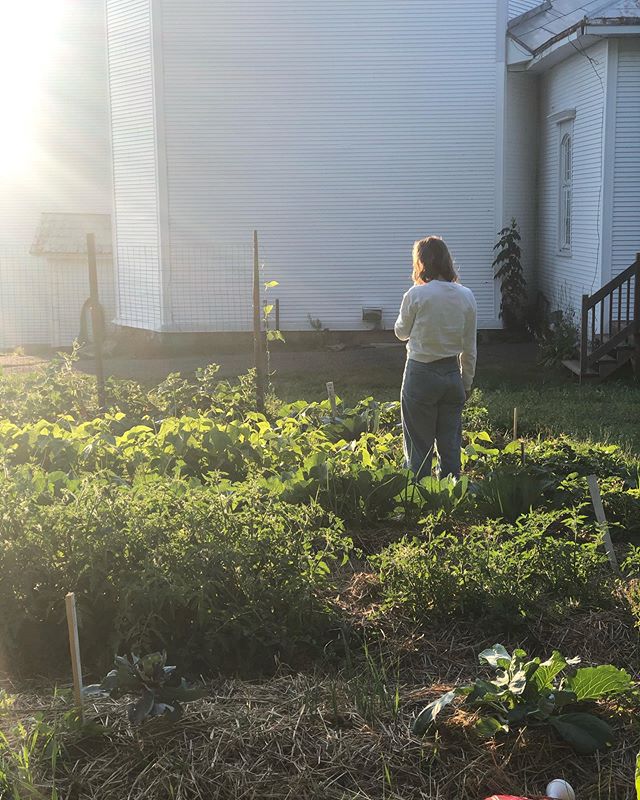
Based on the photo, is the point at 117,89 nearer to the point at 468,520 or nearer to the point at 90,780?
the point at 468,520

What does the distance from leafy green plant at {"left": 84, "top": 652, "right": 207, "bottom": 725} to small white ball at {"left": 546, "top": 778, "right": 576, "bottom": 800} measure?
3.61 feet

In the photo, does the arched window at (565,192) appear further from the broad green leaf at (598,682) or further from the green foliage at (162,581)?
the broad green leaf at (598,682)

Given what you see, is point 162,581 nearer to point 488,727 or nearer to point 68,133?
point 488,727

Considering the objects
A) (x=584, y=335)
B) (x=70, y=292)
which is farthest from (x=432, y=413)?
(x=70, y=292)

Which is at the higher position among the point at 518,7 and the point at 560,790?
the point at 518,7

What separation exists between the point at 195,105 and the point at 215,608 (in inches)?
562

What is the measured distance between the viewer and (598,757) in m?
3.10

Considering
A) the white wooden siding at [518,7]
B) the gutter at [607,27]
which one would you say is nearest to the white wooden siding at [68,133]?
the white wooden siding at [518,7]

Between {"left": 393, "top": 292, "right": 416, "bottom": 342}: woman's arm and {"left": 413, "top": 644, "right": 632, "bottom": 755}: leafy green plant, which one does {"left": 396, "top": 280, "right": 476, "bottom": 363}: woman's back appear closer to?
{"left": 393, "top": 292, "right": 416, "bottom": 342}: woman's arm

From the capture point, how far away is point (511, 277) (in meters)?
16.9

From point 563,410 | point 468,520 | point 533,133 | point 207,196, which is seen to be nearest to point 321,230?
point 207,196

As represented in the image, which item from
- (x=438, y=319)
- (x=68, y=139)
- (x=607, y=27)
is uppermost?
(x=607, y=27)

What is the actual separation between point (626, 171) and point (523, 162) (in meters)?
4.13

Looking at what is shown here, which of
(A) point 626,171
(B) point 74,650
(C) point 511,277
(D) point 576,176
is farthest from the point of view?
(C) point 511,277
